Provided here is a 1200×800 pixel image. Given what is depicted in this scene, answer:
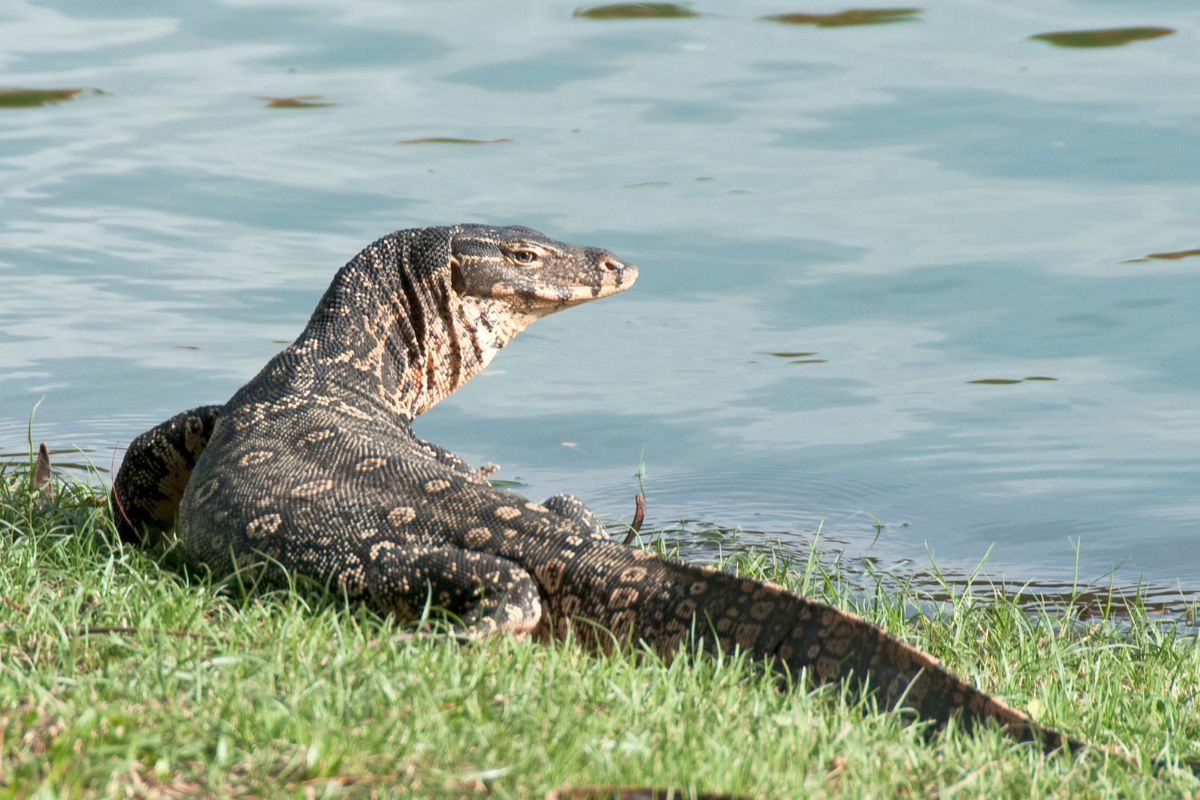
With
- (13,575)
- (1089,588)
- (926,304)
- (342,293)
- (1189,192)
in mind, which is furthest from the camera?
(1189,192)

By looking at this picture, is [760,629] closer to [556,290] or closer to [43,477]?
[556,290]

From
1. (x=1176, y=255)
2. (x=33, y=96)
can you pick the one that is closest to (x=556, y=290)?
(x=1176, y=255)

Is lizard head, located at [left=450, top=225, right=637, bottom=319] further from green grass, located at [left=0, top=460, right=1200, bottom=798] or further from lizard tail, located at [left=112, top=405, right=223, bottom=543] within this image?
green grass, located at [left=0, top=460, right=1200, bottom=798]

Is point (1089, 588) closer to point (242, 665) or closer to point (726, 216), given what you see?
point (242, 665)

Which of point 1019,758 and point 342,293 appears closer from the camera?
point 1019,758

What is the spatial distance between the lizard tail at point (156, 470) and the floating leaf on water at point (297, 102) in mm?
12118

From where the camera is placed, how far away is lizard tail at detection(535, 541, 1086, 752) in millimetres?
4578

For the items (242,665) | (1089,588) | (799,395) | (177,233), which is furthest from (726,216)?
(242,665)

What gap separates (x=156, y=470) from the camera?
6.96m

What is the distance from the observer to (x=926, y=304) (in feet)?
43.8

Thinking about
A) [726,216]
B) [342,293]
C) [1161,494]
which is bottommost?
[1161,494]

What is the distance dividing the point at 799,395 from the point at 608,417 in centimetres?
147

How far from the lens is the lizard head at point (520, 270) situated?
24.1 ft

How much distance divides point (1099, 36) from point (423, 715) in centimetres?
1742
